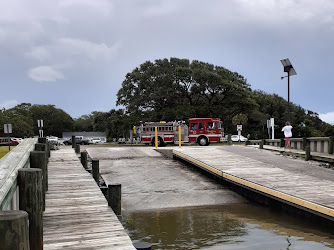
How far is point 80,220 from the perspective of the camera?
6047mm

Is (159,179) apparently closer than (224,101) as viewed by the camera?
Yes

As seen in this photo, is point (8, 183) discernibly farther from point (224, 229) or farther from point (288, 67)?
point (288, 67)

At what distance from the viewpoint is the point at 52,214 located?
649 centimetres

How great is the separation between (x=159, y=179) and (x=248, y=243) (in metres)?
7.72

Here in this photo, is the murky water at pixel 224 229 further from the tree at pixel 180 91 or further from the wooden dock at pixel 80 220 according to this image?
the tree at pixel 180 91

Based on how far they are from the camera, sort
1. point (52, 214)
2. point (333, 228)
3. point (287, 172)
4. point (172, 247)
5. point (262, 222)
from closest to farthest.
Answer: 1. point (52, 214)
2. point (172, 247)
3. point (333, 228)
4. point (262, 222)
5. point (287, 172)

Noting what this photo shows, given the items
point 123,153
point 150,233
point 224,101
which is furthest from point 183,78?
point 150,233

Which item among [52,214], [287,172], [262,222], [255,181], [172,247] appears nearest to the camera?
[52,214]

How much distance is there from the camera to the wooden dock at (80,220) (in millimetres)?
4888

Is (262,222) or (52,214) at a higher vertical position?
(52,214)

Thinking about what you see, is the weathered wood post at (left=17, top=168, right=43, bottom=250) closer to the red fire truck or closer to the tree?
the red fire truck

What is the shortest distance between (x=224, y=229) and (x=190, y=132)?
2091 centimetres

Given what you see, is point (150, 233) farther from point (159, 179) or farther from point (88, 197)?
point (159, 179)

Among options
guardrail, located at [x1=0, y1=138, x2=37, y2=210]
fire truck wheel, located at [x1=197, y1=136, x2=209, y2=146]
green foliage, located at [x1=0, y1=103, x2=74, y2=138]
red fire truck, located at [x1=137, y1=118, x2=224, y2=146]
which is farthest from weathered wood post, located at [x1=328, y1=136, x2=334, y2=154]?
green foliage, located at [x1=0, y1=103, x2=74, y2=138]
